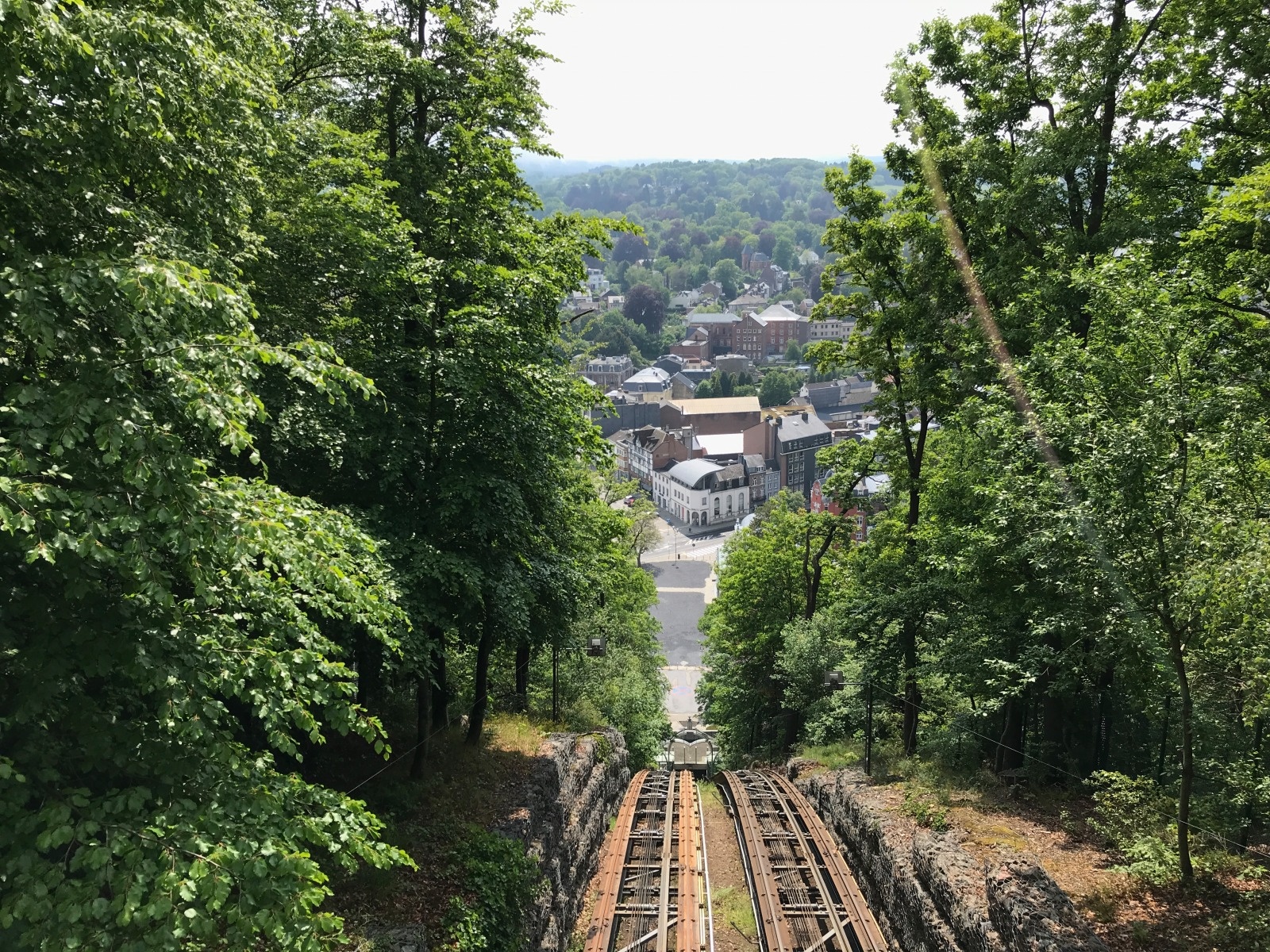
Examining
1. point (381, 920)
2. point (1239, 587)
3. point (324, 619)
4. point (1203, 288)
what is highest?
point (1203, 288)

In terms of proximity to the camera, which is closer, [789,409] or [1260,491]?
[1260,491]

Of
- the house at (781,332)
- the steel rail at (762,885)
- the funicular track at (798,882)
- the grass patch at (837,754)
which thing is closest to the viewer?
the funicular track at (798,882)

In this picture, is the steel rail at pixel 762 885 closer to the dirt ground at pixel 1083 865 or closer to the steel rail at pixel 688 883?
the steel rail at pixel 688 883

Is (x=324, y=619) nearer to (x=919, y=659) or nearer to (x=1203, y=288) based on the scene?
(x=1203, y=288)

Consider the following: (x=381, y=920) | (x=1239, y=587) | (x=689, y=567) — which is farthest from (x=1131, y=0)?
(x=689, y=567)

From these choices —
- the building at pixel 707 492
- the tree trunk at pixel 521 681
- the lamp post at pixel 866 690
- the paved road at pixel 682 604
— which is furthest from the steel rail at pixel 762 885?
the building at pixel 707 492

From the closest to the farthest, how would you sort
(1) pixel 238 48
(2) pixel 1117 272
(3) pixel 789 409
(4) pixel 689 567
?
(1) pixel 238 48
(2) pixel 1117 272
(4) pixel 689 567
(3) pixel 789 409

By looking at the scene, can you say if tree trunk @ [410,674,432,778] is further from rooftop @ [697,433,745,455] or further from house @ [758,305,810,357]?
house @ [758,305,810,357]
